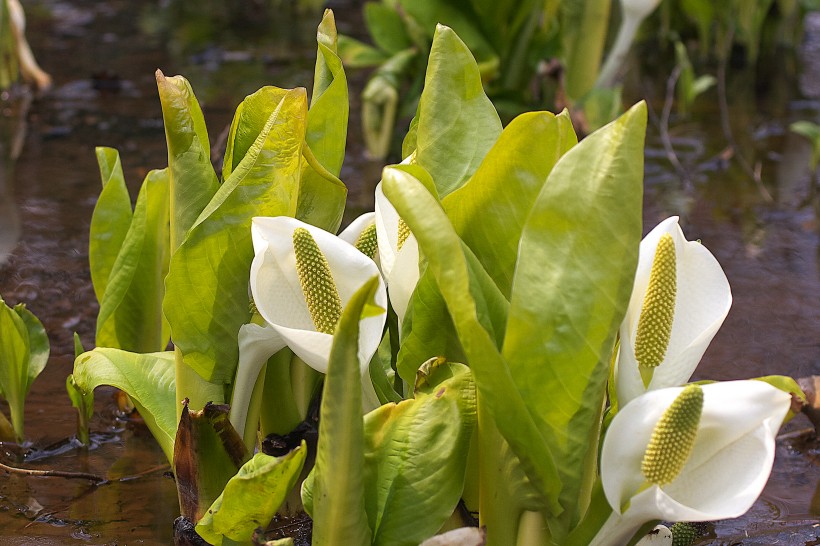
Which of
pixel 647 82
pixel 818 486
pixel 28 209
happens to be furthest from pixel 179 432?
pixel 647 82

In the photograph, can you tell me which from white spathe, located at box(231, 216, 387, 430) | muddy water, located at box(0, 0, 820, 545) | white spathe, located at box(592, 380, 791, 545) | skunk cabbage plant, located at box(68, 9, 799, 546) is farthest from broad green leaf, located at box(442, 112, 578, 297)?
muddy water, located at box(0, 0, 820, 545)

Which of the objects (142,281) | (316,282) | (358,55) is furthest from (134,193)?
(316,282)

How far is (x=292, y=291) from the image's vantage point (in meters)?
1.03

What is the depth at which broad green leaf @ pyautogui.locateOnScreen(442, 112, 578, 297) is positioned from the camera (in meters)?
0.95

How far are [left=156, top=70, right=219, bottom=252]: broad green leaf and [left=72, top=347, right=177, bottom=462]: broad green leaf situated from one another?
6.3 inches

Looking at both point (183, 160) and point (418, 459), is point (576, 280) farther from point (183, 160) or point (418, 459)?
point (183, 160)

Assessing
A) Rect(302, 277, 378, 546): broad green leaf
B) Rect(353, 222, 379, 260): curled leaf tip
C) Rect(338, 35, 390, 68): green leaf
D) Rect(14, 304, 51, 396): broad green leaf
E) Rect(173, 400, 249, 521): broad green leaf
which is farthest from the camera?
Rect(338, 35, 390, 68): green leaf

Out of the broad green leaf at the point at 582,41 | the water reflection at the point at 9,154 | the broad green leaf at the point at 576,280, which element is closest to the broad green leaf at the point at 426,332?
the broad green leaf at the point at 576,280

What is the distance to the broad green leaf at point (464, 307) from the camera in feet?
2.73

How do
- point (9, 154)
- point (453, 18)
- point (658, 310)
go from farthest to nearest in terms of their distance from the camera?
point (9, 154) < point (453, 18) < point (658, 310)

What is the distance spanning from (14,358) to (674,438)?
2.97ft

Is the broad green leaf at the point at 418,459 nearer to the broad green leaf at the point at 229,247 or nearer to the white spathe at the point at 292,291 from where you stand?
the white spathe at the point at 292,291

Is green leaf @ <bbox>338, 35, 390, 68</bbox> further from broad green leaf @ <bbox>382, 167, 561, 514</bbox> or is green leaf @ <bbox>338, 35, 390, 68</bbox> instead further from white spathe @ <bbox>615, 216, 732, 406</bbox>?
broad green leaf @ <bbox>382, 167, 561, 514</bbox>

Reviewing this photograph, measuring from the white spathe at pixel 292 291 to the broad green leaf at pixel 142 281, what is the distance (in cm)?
33
